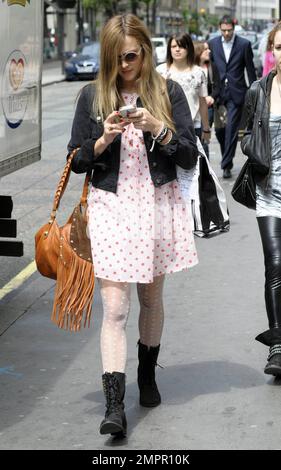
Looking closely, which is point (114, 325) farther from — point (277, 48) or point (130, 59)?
point (277, 48)

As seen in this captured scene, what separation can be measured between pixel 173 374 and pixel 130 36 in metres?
1.95

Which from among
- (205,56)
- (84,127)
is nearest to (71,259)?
(84,127)

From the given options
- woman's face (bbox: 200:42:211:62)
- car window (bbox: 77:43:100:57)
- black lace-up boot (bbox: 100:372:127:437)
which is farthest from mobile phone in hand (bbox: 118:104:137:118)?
car window (bbox: 77:43:100:57)

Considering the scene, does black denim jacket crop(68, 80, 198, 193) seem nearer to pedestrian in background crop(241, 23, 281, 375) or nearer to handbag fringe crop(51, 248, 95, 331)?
handbag fringe crop(51, 248, 95, 331)

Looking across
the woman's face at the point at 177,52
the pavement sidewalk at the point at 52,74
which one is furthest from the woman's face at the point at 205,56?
the pavement sidewalk at the point at 52,74

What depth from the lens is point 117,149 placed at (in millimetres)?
4973

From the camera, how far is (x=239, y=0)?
181375mm

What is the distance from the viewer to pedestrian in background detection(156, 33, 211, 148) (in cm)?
1002

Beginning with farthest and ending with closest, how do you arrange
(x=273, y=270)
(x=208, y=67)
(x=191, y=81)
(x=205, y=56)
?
(x=208, y=67), (x=205, y=56), (x=191, y=81), (x=273, y=270)

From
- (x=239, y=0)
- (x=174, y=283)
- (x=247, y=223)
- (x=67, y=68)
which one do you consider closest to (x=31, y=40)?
(x=174, y=283)

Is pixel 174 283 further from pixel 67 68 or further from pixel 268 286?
pixel 67 68

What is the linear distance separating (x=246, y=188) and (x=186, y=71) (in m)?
4.35

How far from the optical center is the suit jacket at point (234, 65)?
43.2 feet

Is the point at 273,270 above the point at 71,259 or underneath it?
underneath
